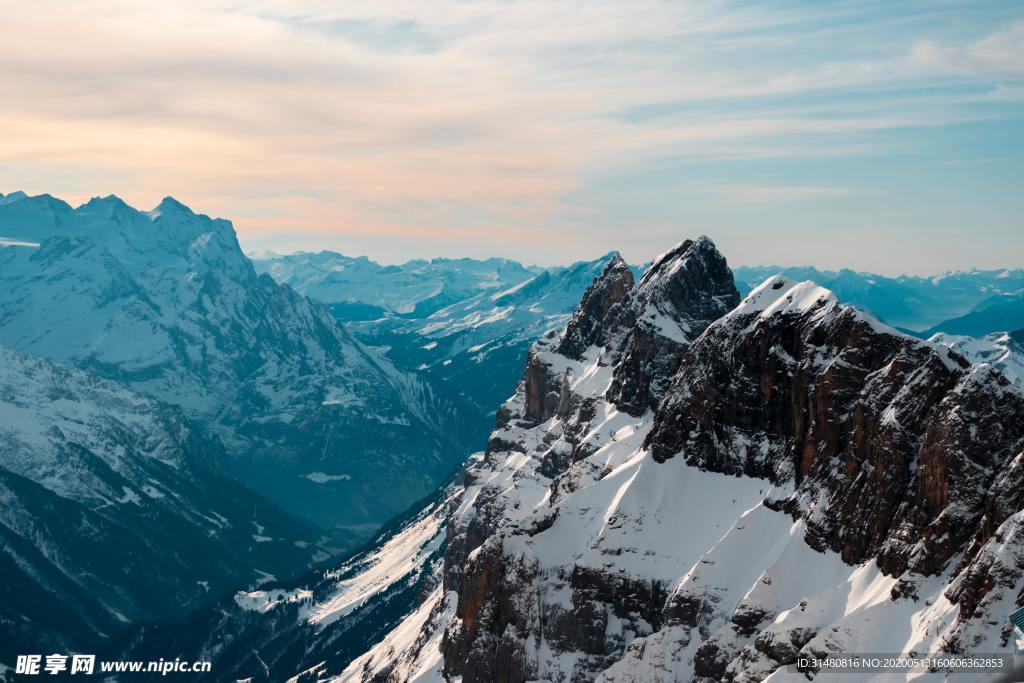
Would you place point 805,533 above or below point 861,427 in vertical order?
below

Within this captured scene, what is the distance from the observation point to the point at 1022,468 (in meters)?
138

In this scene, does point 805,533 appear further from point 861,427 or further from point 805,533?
point 861,427

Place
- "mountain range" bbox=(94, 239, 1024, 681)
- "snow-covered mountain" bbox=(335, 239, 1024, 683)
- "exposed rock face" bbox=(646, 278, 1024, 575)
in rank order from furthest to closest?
"exposed rock face" bbox=(646, 278, 1024, 575) → "mountain range" bbox=(94, 239, 1024, 681) → "snow-covered mountain" bbox=(335, 239, 1024, 683)

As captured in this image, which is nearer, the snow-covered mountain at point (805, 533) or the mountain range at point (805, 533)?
the snow-covered mountain at point (805, 533)

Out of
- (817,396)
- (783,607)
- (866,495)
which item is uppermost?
(817,396)

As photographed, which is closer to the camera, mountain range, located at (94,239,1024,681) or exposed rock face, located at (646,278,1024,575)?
mountain range, located at (94,239,1024,681)

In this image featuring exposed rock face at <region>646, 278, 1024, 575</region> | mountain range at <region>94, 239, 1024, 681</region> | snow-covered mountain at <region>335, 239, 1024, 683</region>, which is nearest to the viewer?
snow-covered mountain at <region>335, 239, 1024, 683</region>

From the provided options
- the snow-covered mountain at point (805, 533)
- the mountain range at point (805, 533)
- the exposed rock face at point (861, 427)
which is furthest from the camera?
the exposed rock face at point (861, 427)

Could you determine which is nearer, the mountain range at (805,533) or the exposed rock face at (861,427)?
the mountain range at (805,533)

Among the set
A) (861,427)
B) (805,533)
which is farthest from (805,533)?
(861,427)

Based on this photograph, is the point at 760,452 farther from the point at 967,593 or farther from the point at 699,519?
the point at 967,593

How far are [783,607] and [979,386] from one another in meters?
40.1

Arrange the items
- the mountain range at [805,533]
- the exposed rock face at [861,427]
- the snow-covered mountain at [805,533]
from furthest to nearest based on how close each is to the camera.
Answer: the exposed rock face at [861,427], the mountain range at [805,533], the snow-covered mountain at [805,533]

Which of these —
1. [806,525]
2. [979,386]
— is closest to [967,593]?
[979,386]
